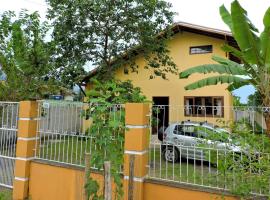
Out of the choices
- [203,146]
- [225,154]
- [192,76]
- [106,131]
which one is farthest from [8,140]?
[192,76]

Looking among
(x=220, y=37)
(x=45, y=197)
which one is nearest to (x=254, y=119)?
(x=45, y=197)

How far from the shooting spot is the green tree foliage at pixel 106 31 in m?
11.8

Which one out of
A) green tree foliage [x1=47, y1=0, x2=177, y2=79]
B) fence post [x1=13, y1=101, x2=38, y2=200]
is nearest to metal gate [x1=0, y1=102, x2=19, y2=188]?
fence post [x1=13, y1=101, x2=38, y2=200]

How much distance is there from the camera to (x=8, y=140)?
24.1 feet

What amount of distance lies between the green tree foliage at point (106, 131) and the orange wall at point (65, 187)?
710 mm

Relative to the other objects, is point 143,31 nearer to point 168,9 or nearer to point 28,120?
point 168,9

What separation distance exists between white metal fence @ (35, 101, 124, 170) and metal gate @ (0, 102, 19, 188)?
874 mm

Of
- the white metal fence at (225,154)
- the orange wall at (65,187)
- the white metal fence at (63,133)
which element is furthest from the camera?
the white metal fence at (63,133)

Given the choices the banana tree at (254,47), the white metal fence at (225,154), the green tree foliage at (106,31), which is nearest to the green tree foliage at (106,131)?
the white metal fence at (225,154)

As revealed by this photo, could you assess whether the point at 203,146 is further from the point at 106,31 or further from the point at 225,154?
the point at 106,31

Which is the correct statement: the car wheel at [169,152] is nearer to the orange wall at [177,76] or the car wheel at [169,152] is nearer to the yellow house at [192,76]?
the yellow house at [192,76]

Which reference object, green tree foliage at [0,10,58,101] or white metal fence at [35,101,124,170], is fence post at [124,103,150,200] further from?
green tree foliage at [0,10,58,101]

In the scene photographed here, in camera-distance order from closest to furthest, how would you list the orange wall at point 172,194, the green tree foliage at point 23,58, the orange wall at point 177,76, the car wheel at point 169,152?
1. the orange wall at point 172,194
2. the car wheel at point 169,152
3. the green tree foliage at point 23,58
4. the orange wall at point 177,76

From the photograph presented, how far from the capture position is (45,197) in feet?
21.2
